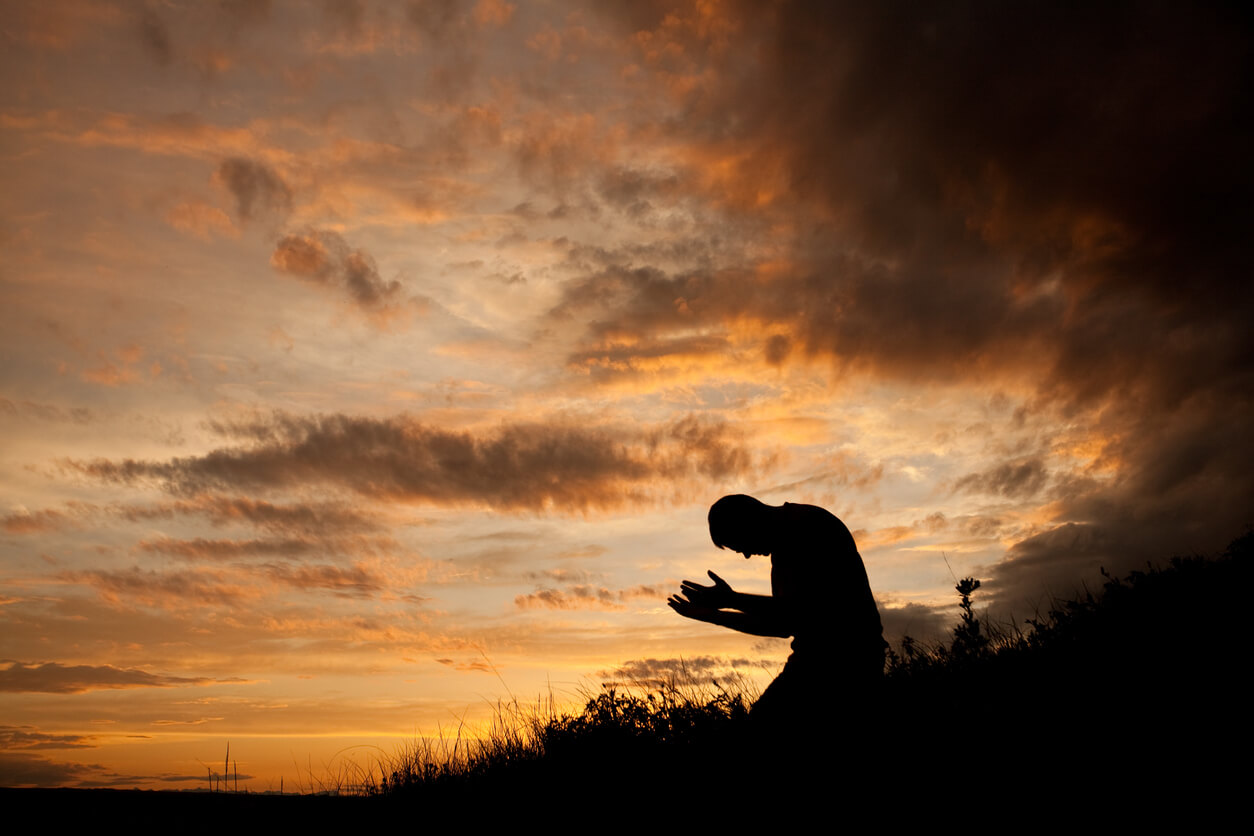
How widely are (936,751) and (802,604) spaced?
195 centimetres

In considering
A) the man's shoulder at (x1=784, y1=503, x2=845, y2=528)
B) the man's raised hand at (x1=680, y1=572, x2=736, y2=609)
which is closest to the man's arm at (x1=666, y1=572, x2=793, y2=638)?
the man's raised hand at (x1=680, y1=572, x2=736, y2=609)

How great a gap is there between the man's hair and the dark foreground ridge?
1.27 meters

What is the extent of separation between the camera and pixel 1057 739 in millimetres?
6148

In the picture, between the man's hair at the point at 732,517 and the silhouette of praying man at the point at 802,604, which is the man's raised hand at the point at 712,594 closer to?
the silhouette of praying man at the point at 802,604

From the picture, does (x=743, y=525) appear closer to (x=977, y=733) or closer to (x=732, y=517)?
(x=732, y=517)

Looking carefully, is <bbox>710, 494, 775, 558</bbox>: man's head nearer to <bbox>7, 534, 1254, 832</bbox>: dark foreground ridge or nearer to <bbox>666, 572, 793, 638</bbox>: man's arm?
<bbox>666, 572, 793, 638</bbox>: man's arm

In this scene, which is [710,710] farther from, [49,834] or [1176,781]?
[49,834]

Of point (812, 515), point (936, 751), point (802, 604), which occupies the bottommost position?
point (936, 751)

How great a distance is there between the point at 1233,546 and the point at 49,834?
13.7 meters

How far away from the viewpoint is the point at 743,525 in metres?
5.94

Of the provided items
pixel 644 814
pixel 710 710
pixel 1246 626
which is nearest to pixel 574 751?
pixel 710 710

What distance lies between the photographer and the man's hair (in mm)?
5930

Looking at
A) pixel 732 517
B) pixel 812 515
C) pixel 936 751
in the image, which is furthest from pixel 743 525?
pixel 936 751

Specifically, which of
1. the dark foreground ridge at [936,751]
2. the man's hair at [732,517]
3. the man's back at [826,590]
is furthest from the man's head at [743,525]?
the dark foreground ridge at [936,751]
